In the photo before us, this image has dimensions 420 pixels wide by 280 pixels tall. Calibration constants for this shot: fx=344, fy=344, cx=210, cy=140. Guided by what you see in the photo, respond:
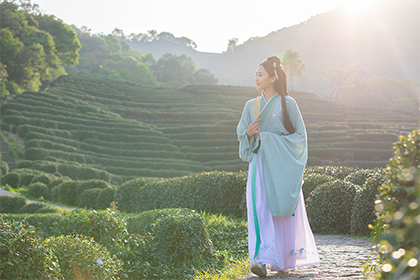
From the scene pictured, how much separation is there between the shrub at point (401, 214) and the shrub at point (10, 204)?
11668 millimetres

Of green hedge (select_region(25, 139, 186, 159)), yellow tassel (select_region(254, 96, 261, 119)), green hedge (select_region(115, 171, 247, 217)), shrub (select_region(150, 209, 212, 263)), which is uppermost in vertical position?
yellow tassel (select_region(254, 96, 261, 119))

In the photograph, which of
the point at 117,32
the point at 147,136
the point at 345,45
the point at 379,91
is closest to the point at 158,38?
the point at 117,32

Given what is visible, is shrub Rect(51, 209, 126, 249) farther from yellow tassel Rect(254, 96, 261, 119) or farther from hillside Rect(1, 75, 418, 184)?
hillside Rect(1, 75, 418, 184)

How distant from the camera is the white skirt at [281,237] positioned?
308cm

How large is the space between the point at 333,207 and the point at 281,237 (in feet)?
9.93

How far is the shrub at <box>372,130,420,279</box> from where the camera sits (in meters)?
1.21

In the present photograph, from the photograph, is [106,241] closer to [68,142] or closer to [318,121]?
[68,142]

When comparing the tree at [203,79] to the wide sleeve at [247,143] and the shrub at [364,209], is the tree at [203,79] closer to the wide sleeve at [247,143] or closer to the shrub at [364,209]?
the shrub at [364,209]

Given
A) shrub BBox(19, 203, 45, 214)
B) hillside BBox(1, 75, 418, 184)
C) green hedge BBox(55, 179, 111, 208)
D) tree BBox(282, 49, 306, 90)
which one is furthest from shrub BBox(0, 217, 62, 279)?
tree BBox(282, 49, 306, 90)

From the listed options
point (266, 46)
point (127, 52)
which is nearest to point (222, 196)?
point (127, 52)

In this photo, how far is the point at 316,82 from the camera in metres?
105

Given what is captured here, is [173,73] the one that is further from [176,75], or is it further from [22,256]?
[22,256]

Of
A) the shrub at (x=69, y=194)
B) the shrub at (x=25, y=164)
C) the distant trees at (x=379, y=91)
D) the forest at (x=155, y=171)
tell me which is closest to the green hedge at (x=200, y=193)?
the forest at (x=155, y=171)

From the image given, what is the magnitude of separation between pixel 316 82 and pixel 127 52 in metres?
57.4
